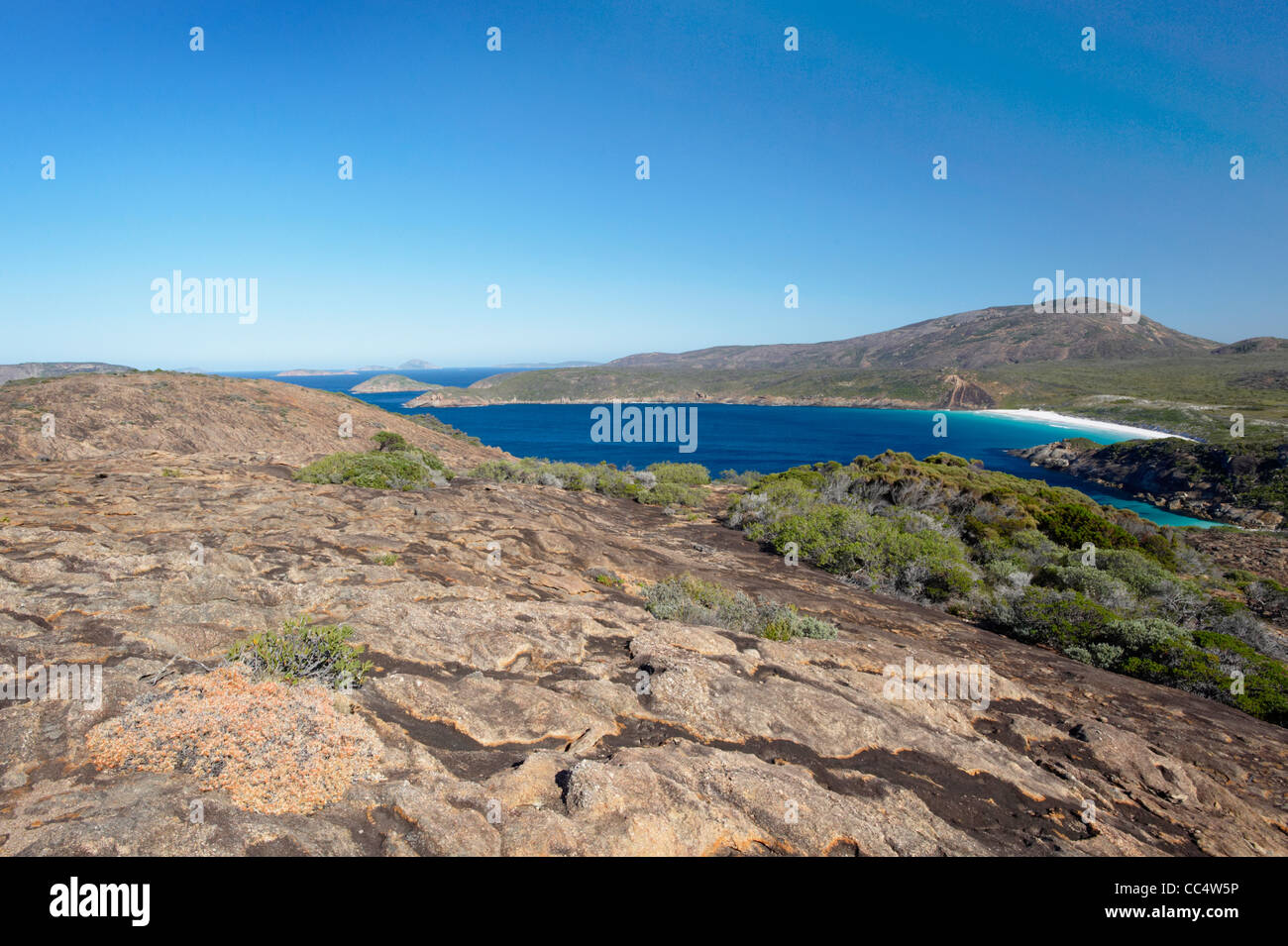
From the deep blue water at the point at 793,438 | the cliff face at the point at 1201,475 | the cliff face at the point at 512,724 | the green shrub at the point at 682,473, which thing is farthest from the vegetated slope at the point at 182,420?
the cliff face at the point at 1201,475

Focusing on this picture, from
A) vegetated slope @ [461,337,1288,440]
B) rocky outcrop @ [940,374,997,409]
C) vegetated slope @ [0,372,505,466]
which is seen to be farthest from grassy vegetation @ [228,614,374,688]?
rocky outcrop @ [940,374,997,409]

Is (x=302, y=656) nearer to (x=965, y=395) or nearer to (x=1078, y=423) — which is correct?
(x=1078, y=423)

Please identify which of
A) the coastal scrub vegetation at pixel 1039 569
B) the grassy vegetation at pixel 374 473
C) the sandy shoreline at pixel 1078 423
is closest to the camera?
the coastal scrub vegetation at pixel 1039 569

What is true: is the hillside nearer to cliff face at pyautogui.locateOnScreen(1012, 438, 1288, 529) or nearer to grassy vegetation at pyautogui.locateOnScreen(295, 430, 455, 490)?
cliff face at pyautogui.locateOnScreen(1012, 438, 1288, 529)

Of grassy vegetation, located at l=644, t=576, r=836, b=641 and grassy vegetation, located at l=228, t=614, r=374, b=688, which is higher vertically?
grassy vegetation, located at l=228, t=614, r=374, b=688

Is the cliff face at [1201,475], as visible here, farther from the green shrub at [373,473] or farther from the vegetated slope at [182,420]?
→ the vegetated slope at [182,420]

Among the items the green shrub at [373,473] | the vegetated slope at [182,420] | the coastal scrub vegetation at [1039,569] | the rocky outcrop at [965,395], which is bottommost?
the coastal scrub vegetation at [1039,569]
